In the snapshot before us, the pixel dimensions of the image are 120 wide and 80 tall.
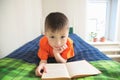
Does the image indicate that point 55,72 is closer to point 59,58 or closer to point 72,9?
point 59,58

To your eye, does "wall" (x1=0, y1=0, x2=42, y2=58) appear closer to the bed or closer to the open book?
the bed

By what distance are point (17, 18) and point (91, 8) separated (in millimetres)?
1684

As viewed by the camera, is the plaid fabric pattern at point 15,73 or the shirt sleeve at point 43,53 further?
the shirt sleeve at point 43,53

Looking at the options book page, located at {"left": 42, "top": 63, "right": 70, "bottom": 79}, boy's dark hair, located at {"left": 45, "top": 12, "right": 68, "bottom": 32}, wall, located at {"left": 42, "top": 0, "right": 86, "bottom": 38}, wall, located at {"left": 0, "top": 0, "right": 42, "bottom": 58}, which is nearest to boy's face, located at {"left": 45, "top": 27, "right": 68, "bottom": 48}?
boy's dark hair, located at {"left": 45, "top": 12, "right": 68, "bottom": 32}

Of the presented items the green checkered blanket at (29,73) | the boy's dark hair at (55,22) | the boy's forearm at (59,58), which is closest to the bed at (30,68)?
the green checkered blanket at (29,73)

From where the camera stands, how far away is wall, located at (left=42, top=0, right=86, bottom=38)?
106 inches

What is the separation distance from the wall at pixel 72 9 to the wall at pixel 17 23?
24 centimetres

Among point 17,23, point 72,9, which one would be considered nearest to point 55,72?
point 17,23

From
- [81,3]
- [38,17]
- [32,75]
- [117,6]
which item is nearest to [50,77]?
[32,75]

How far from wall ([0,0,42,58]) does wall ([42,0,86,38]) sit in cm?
24

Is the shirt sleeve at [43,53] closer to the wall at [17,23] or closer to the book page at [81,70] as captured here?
the book page at [81,70]

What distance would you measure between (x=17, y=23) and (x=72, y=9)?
1252mm

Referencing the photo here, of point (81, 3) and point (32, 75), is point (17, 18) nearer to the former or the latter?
point (32, 75)

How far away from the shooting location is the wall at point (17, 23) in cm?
142
